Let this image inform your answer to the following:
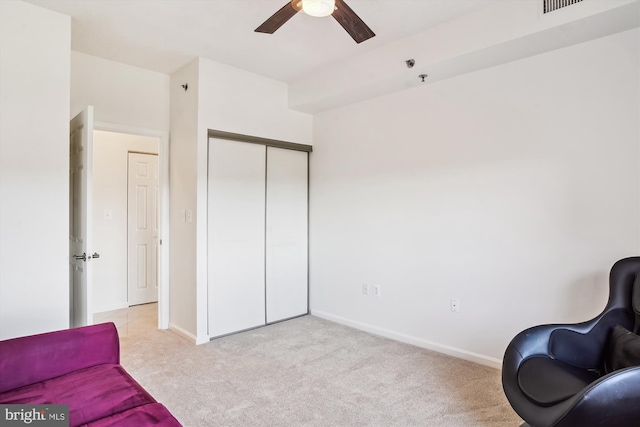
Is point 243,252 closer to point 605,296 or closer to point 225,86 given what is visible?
point 225,86

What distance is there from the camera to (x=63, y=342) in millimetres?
1947

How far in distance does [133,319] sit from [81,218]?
1.86m

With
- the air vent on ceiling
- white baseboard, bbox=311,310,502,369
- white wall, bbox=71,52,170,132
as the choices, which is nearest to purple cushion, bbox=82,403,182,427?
white baseboard, bbox=311,310,502,369

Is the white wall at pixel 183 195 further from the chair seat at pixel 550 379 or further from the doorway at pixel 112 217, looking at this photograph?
the chair seat at pixel 550 379

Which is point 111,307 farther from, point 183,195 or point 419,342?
point 419,342

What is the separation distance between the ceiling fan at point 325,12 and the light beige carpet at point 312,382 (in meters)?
2.29

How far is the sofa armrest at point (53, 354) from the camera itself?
1.78 m

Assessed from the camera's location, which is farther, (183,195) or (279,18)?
(183,195)

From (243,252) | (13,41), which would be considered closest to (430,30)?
(243,252)

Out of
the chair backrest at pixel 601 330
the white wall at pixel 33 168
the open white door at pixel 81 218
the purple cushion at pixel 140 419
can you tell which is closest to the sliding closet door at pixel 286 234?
the open white door at pixel 81 218

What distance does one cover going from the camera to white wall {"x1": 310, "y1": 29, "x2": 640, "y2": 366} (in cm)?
249

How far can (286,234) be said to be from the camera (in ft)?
14.0

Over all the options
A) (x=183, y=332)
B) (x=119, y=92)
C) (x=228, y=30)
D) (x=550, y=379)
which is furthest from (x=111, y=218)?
(x=550, y=379)

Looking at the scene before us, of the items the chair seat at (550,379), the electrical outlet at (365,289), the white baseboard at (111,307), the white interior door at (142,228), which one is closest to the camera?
the chair seat at (550,379)
